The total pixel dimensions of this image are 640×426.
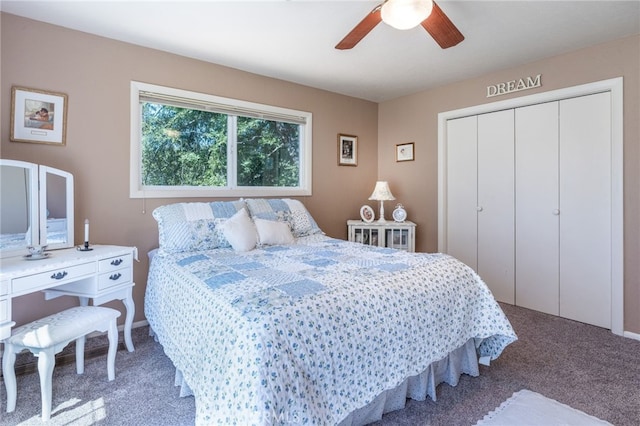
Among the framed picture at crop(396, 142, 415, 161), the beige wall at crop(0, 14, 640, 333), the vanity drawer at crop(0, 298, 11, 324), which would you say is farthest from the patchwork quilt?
the framed picture at crop(396, 142, 415, 161)

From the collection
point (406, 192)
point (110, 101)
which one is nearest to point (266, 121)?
point (110, 101)

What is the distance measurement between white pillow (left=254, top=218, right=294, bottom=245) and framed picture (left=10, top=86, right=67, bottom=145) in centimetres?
158

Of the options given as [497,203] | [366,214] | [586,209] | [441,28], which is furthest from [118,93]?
[586,209]

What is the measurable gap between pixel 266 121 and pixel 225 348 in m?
2.87

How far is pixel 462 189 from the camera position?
12.7 feet

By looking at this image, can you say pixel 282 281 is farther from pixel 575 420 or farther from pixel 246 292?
pixel 575 420

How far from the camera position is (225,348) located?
4.30 feet

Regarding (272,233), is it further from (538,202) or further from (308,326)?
(538,202)

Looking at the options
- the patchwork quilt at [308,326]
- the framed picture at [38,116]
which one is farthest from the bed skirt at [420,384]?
the framed picture at [38,116]

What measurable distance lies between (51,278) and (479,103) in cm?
392

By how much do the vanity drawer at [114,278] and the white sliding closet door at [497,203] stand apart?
338cm

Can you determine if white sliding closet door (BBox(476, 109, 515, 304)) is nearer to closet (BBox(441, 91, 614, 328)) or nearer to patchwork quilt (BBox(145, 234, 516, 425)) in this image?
closet (BBox(441, 91, 614, 328))

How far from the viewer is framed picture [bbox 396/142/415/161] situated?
430 cm

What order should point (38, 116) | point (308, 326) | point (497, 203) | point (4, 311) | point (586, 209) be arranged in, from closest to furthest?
1. point (308, 326)
2. point (4, 311)
3. point (38, 116)
4. point (586, 209)
5. point (497, 203)
